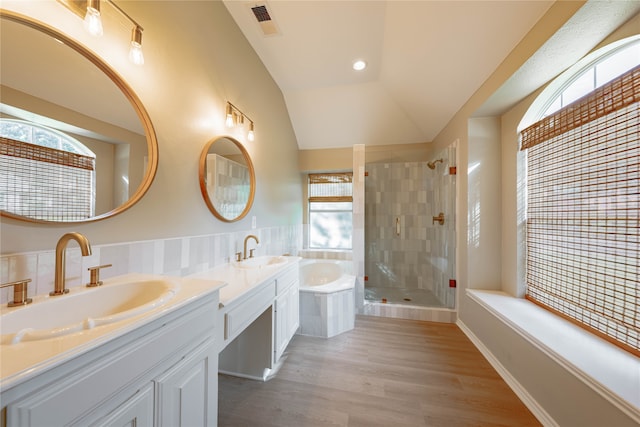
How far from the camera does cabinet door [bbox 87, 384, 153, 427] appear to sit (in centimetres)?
63

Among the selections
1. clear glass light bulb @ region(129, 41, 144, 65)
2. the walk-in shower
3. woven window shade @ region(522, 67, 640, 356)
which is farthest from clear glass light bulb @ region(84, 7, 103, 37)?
the walk-in shower

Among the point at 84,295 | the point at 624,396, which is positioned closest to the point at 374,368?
the point at 624,396

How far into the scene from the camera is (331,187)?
3967mm

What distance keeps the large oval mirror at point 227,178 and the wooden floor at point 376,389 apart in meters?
1.29

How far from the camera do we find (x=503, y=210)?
2283 millimetres

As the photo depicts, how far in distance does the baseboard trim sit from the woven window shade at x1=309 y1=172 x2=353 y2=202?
250 cm

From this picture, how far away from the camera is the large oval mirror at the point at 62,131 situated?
0.77 m

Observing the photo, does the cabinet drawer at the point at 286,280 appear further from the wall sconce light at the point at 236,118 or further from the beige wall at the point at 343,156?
the beige wall at the point at 343,156

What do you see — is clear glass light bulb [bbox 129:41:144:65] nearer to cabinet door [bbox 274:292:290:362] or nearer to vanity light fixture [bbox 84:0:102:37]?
vanity light fixture [bbox 84:0:102:37]

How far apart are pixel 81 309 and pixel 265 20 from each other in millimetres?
2357

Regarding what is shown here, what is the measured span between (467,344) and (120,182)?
2.97 m

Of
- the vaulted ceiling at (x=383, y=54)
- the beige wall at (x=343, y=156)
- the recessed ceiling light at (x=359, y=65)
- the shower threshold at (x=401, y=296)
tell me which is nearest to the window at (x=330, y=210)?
the beige wall at (x=343, y=156)

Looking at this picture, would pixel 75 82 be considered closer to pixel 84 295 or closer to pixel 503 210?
pixel 84 295

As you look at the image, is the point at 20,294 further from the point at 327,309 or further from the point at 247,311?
the point at 327,309
